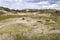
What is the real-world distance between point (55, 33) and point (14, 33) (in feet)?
11.0

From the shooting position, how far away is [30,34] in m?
14.8

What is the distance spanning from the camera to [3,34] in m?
14.6

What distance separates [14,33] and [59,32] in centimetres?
387

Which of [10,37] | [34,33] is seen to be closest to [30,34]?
[34,33]

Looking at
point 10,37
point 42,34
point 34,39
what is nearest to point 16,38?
point 10,37

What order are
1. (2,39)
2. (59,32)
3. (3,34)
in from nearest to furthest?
(2,39) → (3,34) → (59,32)

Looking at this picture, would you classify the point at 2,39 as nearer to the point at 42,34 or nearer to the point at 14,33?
the point at 14,33

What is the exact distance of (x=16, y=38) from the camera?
14.0 meters

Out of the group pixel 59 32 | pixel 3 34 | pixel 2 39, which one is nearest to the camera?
pixel 2 39

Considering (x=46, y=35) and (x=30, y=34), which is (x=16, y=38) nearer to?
(x=30, y=34)

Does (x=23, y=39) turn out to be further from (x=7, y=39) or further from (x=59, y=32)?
(x=59, y=32)

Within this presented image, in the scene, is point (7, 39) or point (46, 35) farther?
point (46, 35)

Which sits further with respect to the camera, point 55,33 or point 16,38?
point 55,33

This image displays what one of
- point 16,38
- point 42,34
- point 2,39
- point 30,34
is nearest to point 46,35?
point 42,34
